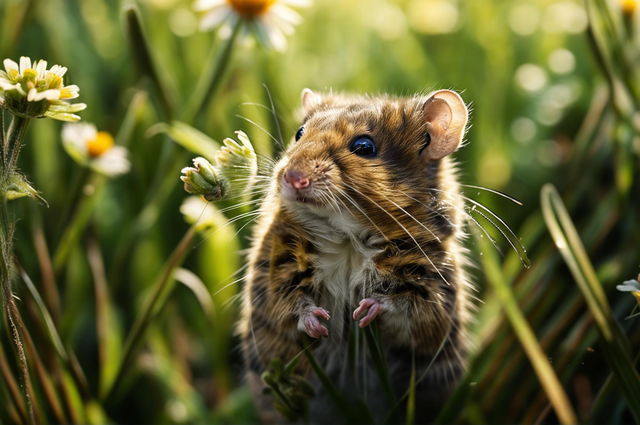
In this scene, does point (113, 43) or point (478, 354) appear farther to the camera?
point (113, 43)

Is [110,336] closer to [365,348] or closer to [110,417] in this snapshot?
[110,417]

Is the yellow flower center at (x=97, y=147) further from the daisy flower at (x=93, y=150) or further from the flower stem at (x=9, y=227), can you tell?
the flower stem at (x=9, y=227)

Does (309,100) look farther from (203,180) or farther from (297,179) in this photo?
(203,180)

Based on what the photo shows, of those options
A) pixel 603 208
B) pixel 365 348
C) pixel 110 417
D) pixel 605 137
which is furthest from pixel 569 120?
pixel 110 417

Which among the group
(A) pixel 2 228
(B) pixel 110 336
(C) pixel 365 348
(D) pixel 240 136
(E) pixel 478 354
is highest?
(D) pixel 240 136

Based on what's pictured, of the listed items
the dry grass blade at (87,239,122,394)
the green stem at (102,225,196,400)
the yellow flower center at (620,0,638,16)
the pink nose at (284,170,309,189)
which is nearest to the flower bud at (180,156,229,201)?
the pink nose at (284,170,309,189)

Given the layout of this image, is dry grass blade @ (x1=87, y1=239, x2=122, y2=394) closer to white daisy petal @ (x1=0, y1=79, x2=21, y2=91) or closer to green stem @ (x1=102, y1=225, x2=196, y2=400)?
green stem @ (x1=102, y1=225, x2=196, y2=400)
